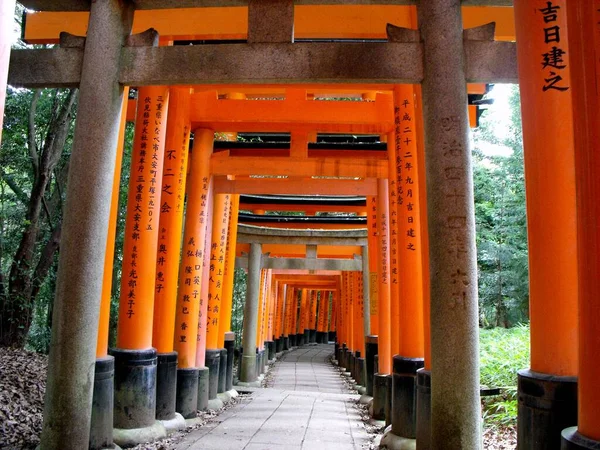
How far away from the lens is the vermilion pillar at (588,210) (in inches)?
92.5

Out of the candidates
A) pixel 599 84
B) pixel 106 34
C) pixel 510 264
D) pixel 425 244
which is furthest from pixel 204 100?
pixel 510 264

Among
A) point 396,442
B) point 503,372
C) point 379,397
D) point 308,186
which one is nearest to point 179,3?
point 396,442

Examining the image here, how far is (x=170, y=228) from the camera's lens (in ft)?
23.7

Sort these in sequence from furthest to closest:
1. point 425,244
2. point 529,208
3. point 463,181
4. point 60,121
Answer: point 60,121, point 425,244, point 463,181, point 529,208

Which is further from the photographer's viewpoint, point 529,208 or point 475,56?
point 475,56

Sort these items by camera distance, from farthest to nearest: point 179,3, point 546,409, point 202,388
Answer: point 202,388, point 179,3, point 546,409

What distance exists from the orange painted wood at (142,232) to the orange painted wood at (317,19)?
0.78 m

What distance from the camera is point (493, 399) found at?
8109mm

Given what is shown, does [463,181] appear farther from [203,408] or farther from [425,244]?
[203,408]

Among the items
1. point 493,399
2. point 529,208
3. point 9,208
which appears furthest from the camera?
point 9,208

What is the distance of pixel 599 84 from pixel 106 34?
3678mm

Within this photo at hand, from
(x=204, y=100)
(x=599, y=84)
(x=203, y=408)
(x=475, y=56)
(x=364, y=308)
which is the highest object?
(x=204, y=100)

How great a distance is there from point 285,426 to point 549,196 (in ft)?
17.6

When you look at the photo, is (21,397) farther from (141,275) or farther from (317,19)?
(317,19)
